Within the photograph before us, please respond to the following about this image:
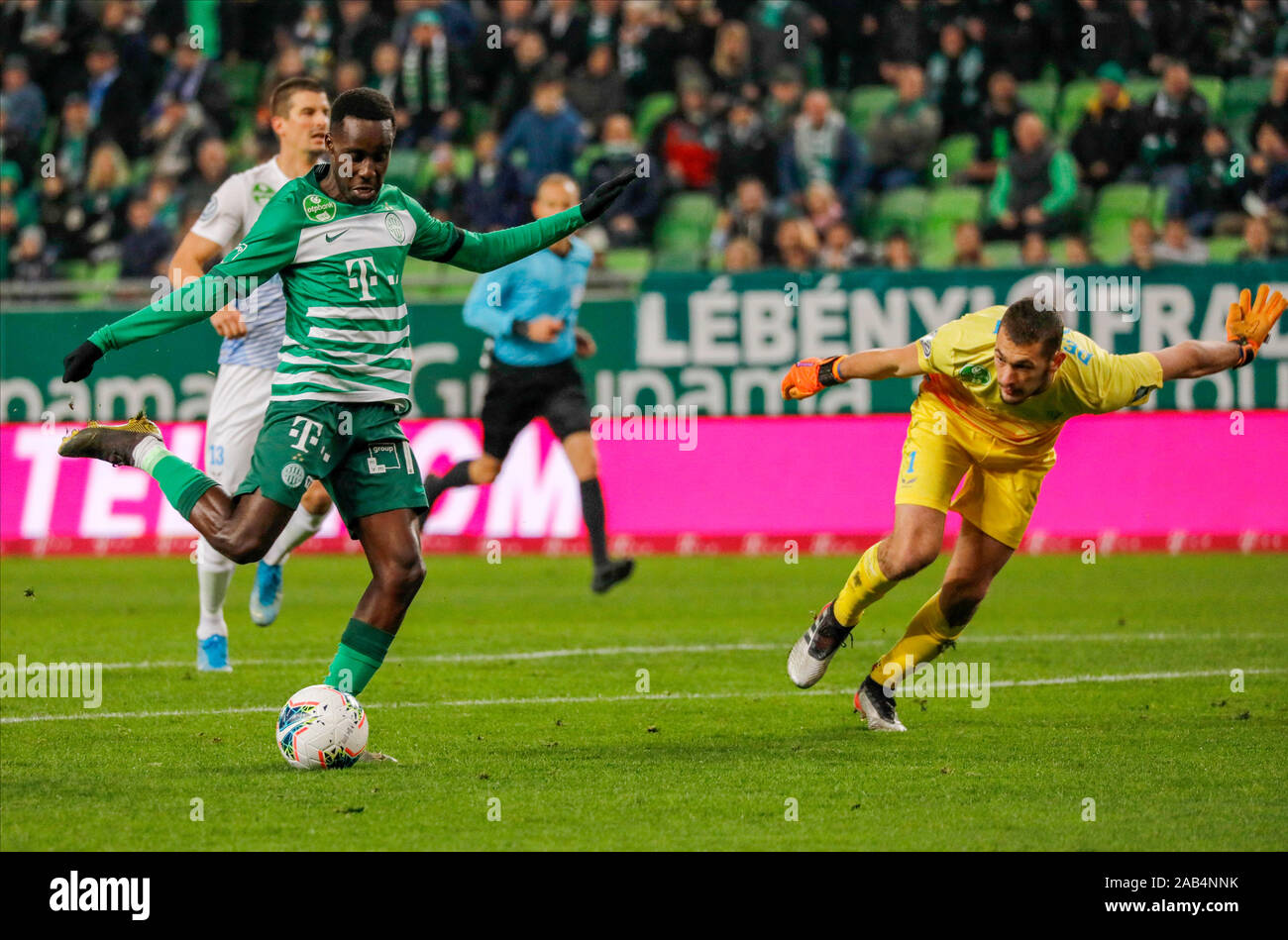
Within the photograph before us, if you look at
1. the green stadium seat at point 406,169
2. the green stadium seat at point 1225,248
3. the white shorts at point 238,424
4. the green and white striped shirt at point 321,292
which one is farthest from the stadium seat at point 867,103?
the green and white striped shirt at point 321,292

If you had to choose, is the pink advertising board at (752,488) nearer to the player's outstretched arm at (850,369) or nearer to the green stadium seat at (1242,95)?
the green stadium seat at (1242,95)

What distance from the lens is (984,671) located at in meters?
9.68

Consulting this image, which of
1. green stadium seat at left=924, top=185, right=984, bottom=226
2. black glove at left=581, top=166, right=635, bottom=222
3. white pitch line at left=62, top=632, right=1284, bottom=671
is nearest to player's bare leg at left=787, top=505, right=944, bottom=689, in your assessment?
black glove at left=581, top=166, right=635, bottom=222

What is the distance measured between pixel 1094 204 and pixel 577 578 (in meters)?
7.52

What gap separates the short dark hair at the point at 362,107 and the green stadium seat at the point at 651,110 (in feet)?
44.6

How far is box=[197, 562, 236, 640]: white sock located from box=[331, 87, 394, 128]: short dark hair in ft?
10.4

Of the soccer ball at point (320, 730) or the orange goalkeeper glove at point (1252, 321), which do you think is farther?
the orange goalkeeper glove at point (1252, 321)

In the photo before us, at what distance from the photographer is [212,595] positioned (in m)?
9.38

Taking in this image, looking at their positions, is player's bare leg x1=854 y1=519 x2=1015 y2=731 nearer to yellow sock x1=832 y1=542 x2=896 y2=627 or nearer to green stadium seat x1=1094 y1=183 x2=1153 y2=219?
yellow sock x1=832 y1=542 x2=896 y2=627

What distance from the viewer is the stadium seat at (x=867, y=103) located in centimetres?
2002

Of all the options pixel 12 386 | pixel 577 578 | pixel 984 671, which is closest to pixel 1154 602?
pixel 984 671

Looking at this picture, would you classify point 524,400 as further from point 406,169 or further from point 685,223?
point 406,169

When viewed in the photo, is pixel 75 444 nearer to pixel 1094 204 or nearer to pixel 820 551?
pixel 820 551

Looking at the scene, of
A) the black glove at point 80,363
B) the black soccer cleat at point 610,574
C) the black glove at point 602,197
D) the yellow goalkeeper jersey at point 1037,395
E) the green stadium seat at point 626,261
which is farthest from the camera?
the green stadium seat at point 626,261
